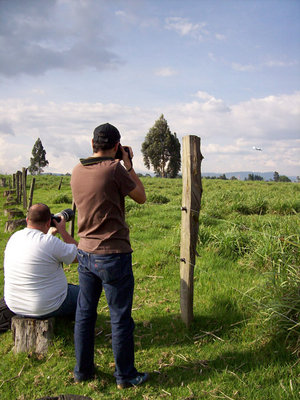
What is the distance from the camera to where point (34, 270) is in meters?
3.64

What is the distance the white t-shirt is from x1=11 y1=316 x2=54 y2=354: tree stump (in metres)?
0.10

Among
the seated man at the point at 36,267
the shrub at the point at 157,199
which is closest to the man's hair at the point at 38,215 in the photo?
the seated man at the point at 36,267

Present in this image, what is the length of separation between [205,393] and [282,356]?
0.96 metres

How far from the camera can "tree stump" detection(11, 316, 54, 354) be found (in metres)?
3.75

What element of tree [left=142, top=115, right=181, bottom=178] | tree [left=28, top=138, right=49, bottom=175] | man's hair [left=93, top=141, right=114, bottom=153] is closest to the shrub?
man's hair [left=93, top=141, right=114, bottom=153]

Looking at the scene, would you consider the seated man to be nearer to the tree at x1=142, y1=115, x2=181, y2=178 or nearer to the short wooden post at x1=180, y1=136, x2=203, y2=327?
the short wooden post at x1=180, y1=136, x2=203, y2=327

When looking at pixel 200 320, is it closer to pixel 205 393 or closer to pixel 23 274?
pixel 205 393

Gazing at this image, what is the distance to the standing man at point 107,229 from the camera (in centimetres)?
285

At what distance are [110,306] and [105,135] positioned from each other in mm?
1578

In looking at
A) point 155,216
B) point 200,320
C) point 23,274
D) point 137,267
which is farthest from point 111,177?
point 155,216

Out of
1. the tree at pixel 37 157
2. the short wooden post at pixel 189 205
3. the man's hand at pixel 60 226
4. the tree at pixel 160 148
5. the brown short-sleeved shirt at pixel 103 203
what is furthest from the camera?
the tree at pixel 37 157

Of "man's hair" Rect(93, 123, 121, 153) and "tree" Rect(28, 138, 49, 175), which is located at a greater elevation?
"tree" Rect(28, 138, 49, 175)

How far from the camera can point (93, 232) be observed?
9.69 ft

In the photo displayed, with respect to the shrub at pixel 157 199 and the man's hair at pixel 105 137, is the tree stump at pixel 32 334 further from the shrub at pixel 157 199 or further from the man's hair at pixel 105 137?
the shrub at pixel 157 199
